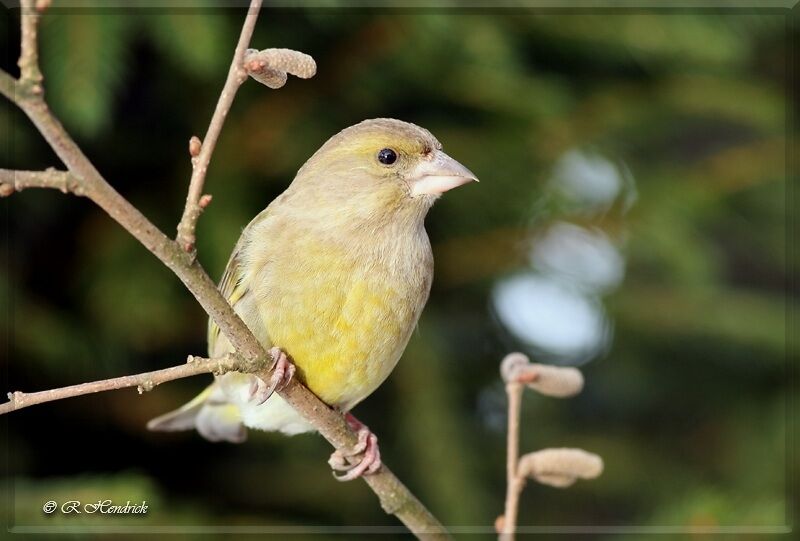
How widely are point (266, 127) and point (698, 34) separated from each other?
4.35 ft

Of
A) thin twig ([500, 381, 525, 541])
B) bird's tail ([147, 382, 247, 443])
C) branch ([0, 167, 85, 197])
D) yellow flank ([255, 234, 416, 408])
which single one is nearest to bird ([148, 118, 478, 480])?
yellow flank ([255, 234, 416, 408])

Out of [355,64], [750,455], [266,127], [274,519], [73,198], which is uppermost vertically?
[355,64]

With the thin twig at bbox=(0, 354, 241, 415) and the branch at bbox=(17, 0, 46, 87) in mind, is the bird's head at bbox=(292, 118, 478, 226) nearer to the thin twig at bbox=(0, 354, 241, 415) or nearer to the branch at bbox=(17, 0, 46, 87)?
the thin twig at bbox=(0, 354, 241, 415)

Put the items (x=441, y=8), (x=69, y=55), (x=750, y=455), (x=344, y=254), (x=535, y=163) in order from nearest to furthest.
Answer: (x=344, y=254) < (x=69, y=55) < (x=441, y=8) < (x=535, y=163) < (x=750, y=455)

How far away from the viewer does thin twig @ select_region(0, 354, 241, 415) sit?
→ 3.57 ft

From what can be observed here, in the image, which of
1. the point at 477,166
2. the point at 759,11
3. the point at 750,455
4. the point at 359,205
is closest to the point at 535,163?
the point at 477,166

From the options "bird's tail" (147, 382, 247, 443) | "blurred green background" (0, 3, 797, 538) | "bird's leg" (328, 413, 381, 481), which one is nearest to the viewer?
"bird's leg" (328, 413, 381, 481)

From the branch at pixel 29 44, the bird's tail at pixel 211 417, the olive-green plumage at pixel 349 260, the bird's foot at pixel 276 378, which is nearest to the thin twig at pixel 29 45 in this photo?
the branch at pixel 29 44

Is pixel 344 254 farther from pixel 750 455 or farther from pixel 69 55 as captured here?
pixel 750 455

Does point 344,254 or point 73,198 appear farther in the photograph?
point 73,198

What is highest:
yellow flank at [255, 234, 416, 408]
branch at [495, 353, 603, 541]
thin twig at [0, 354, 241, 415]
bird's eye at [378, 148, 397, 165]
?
bird's eye at [378, 148, 397, 165]

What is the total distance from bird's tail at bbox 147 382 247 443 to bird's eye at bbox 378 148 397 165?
0.88 metres

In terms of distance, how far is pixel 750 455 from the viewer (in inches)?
144

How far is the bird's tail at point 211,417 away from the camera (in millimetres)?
2490
